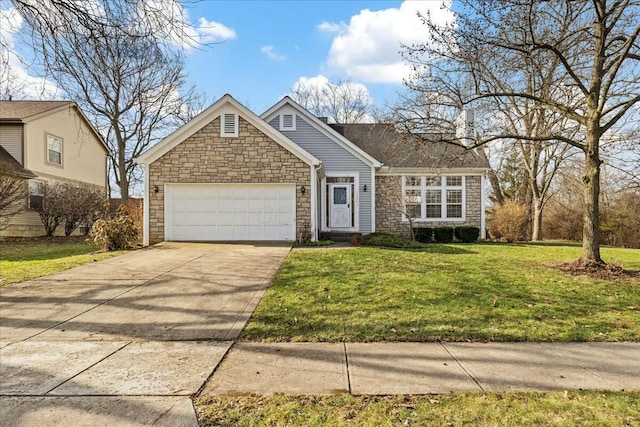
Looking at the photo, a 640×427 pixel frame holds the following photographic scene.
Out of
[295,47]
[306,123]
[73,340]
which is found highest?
[295,47]

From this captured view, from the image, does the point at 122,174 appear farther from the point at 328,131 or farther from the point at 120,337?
the point at 120,337

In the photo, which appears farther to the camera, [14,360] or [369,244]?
[369,244]

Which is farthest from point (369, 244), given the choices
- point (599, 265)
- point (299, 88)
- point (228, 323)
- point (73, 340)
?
point (299, 88)

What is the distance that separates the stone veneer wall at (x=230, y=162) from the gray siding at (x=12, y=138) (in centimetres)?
1007

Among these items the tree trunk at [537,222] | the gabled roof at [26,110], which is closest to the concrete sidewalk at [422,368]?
the tree trunk at [537,222]

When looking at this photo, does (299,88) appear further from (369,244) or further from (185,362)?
(185,362)

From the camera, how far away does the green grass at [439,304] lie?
16.6ft

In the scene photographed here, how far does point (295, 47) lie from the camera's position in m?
12.2

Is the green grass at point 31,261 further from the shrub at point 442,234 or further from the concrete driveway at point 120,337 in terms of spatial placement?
the shrub at point 442,234

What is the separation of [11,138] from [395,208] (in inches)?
730

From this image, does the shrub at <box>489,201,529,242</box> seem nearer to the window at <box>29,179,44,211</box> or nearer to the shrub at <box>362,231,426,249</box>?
the shrub at <box>362,231,426,249</box>

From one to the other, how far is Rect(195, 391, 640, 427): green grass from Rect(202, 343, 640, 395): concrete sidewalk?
0.16 metres

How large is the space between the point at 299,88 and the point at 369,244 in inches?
997

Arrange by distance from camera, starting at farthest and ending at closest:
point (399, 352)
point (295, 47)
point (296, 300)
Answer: point (295, 47) < point (296, 300) < point (399, 352)
